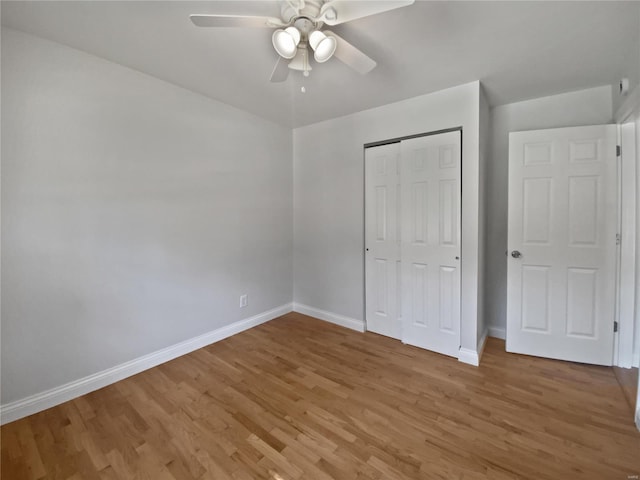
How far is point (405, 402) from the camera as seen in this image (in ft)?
6.24

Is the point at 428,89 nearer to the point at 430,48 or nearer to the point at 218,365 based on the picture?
the point at 430,48

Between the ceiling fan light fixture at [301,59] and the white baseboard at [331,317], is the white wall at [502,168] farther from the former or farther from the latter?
the ceiling fan light fixture at [301,59]

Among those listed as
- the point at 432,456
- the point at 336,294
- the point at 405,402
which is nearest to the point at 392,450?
the point at 432,456

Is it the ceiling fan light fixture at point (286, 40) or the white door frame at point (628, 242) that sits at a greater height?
the ceiling fan light fixture at point (286, 40)

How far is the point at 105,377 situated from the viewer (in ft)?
6.85

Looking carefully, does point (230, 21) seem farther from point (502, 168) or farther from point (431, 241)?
point (502, 168)

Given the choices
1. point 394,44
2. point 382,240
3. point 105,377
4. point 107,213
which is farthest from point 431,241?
point 105,377

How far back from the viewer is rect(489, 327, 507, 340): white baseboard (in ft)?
9.39

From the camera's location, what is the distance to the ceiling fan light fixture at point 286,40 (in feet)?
4.67

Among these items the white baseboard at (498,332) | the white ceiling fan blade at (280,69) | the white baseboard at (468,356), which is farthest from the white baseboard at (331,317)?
the white ceiling fan blade at (280,69)

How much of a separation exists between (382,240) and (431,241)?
53 cm

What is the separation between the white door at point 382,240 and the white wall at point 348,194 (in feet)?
0.30

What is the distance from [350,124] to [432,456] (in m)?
3.00

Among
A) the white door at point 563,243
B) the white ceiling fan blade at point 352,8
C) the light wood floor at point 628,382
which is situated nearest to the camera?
the white ceiling fan blade at point 352,8
